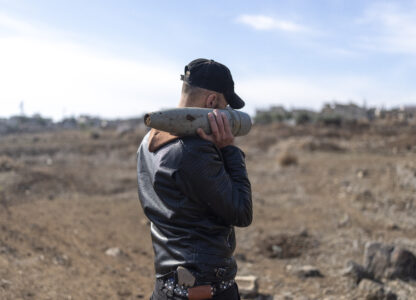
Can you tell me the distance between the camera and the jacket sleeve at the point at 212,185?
180 cm

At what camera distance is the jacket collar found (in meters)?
1.95

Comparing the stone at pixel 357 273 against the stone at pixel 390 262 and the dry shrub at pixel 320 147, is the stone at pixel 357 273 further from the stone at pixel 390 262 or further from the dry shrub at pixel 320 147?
the dry shrub at pixel 320 147

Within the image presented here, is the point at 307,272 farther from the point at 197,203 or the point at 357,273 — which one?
the point at 197,203

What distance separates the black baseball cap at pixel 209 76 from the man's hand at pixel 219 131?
6.0 inches

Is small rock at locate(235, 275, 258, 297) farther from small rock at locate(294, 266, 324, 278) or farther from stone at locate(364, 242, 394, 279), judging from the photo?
stone at locate(364, 242, 394, 279)

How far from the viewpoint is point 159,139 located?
1997 millimetres

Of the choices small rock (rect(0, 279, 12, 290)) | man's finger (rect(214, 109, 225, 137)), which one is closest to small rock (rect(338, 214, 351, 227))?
small rock (rect(0, 279, 12, 290))

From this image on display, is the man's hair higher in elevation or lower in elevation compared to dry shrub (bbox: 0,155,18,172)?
higher

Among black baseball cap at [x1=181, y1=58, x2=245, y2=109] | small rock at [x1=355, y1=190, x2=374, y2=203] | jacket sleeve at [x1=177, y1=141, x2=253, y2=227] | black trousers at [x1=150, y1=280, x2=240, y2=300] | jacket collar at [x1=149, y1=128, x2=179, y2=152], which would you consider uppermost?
black baseball cap at [x1=181, y1=58, x2=245, y2=109]

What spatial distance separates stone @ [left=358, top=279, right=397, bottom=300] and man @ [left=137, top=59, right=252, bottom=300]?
125 inches

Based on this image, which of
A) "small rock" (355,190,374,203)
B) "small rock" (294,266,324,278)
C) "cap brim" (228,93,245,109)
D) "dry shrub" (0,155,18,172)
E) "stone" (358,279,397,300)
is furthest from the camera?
"dry shrub" (0,155,18,172)

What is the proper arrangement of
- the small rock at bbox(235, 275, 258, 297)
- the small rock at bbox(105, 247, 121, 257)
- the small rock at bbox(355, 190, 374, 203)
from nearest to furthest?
1. the small rock at bbox(235, 275, 258, 297)
2. the small rock at bbox(105, 247, 121, 257)
3. the small rock at bbox(355, 190, 374, 203)

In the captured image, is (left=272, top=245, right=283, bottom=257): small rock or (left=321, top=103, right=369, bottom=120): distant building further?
(left=321, top=103, right=369, bottom=120): distant building

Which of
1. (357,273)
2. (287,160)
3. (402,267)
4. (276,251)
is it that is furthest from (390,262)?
(287,160)
